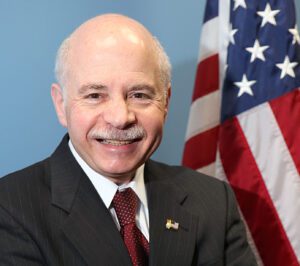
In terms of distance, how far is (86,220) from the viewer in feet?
3.74

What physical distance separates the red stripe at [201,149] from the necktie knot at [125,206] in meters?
0.60

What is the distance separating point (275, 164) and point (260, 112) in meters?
0.19

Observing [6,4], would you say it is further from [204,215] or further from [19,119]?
[204,215]

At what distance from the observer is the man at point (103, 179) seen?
3.61ft

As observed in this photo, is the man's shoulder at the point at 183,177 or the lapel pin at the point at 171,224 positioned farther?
the man's shoulder at the point at 183,177

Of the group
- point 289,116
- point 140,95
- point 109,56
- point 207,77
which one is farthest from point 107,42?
point 289,116

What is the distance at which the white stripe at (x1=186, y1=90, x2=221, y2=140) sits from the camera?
5.79 ft

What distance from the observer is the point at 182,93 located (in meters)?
1.95

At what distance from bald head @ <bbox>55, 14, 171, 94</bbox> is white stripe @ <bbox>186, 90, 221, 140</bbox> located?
0.57m

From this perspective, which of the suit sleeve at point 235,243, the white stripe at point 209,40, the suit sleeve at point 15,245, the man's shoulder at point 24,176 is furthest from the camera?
the white stripe at point 209,40

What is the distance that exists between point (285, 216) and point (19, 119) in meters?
1.00

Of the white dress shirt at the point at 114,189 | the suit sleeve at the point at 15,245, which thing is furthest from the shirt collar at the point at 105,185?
the suit sleeve at the point at 15,245

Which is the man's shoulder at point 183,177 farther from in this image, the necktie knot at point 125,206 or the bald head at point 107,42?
the bald head at point 107,42

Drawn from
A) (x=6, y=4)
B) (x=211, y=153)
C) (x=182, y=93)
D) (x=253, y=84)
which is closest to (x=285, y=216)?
(x=211, y=153)
